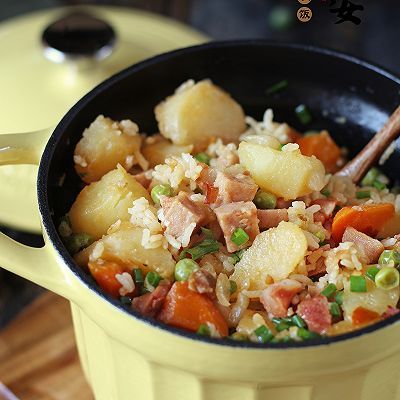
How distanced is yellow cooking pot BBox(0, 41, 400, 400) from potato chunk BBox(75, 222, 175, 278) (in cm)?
12

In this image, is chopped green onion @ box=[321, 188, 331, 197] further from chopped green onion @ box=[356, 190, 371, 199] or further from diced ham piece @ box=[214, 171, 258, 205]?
diced ham piece @ box=[214, 171, 258, 205]

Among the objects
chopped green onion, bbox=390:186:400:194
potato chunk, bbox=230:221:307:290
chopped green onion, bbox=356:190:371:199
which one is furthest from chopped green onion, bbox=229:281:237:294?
chopped green onion, bbox=390:186:400:194

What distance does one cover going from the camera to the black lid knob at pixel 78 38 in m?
2.28

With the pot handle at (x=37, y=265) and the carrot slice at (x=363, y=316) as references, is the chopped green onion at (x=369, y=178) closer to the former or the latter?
the carrot slice at (x=363, y=316)

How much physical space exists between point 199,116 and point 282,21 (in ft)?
6.79

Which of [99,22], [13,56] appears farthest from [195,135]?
[13,56]

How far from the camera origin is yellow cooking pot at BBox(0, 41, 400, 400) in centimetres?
125

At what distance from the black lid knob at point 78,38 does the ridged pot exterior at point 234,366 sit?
40.5 inches

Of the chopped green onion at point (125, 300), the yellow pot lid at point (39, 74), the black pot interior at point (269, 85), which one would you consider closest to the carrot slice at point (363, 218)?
the black pot interior at point (269, 85)

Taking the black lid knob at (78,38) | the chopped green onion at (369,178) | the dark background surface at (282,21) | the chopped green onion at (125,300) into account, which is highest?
the chopped green onion at (369,178)

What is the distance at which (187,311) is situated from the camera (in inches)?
55.1

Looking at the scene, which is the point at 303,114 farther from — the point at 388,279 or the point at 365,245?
the point at 388,279

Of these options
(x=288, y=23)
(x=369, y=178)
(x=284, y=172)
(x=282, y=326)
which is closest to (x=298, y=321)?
(x=282, y=326)

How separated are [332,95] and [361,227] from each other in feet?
1.51
